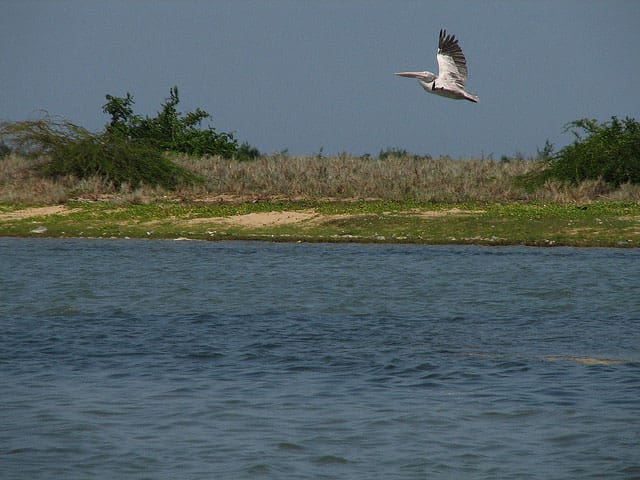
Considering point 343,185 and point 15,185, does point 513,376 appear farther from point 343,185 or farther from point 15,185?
point 15,185

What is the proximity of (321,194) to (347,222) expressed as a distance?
187 inches

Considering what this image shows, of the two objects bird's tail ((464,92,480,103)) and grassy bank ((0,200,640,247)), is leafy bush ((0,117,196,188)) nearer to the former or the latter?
grassy bank ((0,200,640,247))

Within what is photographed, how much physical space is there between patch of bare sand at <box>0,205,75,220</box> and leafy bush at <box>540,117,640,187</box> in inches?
545

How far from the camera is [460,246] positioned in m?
25.5

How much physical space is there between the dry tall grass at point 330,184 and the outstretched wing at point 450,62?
1396 cm

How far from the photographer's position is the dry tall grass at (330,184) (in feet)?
105

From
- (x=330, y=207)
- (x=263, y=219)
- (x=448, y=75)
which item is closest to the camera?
(x=448, y=75)

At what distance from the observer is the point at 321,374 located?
37.4 feet

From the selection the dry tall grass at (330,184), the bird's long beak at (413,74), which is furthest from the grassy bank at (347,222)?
the bird's long beak at (413,74)

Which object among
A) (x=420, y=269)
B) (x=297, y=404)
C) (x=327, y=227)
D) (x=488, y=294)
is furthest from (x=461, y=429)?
(x=327, y=227)

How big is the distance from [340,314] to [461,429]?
6.99m

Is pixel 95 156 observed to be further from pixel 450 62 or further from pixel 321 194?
pixel 450 62

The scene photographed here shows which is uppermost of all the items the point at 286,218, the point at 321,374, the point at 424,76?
the point at 424,76

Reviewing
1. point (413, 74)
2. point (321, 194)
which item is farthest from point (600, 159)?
point (413, 74)
